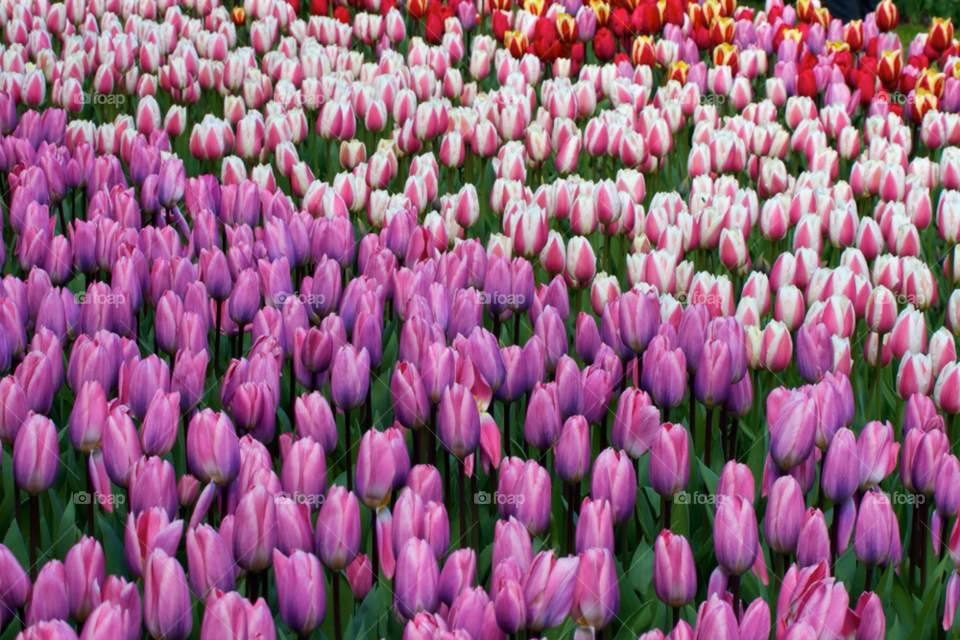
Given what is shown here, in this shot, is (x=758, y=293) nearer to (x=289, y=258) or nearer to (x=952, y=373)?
(x=952, y=373)

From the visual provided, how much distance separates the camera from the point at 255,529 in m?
1.65

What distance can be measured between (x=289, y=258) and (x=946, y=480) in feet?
6.02

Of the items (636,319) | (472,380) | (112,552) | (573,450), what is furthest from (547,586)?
(636,319)

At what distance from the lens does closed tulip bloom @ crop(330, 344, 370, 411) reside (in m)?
2.14

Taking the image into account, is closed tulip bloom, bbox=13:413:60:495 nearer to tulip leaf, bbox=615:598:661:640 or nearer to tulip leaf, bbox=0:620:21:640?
tulip leaf, bbox=0:620:21:640

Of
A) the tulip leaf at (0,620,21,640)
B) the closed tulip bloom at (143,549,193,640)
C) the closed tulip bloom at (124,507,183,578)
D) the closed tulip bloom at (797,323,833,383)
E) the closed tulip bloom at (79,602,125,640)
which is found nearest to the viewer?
the closed tulip bloom at (79,602,125,640)

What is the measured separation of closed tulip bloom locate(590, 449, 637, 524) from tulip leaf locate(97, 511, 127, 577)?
35.8 inches

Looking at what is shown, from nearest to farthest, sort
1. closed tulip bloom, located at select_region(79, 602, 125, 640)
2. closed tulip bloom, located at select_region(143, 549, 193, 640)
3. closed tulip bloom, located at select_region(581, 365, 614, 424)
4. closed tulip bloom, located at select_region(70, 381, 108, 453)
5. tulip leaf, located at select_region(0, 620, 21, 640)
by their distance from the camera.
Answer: closed tulip bloom, located at select_region(79, 602, 125, 640)
closed tulip bloom, located at select_region(143, 549, 193, 640)
tulip leaf, located at select_region(0, 620, 21, 640)
closed tulip bloom, located at select_region(70, 381, 108, 453)
closed tulip bloom, located at select_region(581, 365, 614, 424)

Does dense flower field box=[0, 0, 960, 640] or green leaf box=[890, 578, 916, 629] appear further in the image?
green leaf box=[890, 578, 916, 629]

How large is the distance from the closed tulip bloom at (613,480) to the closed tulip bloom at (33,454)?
98cm

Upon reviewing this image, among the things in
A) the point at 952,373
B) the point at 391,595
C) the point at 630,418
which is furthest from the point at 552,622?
the point at 952,373

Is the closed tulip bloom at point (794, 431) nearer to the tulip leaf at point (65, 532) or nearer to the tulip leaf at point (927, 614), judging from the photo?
the tulip leaf at point (927, 614)

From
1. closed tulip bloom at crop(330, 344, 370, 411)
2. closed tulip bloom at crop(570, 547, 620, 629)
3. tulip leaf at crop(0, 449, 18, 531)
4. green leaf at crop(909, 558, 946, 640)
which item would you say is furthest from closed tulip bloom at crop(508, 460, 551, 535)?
tulip leaf at crop(0, 449, 18, 531)

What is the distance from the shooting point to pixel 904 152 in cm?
415
